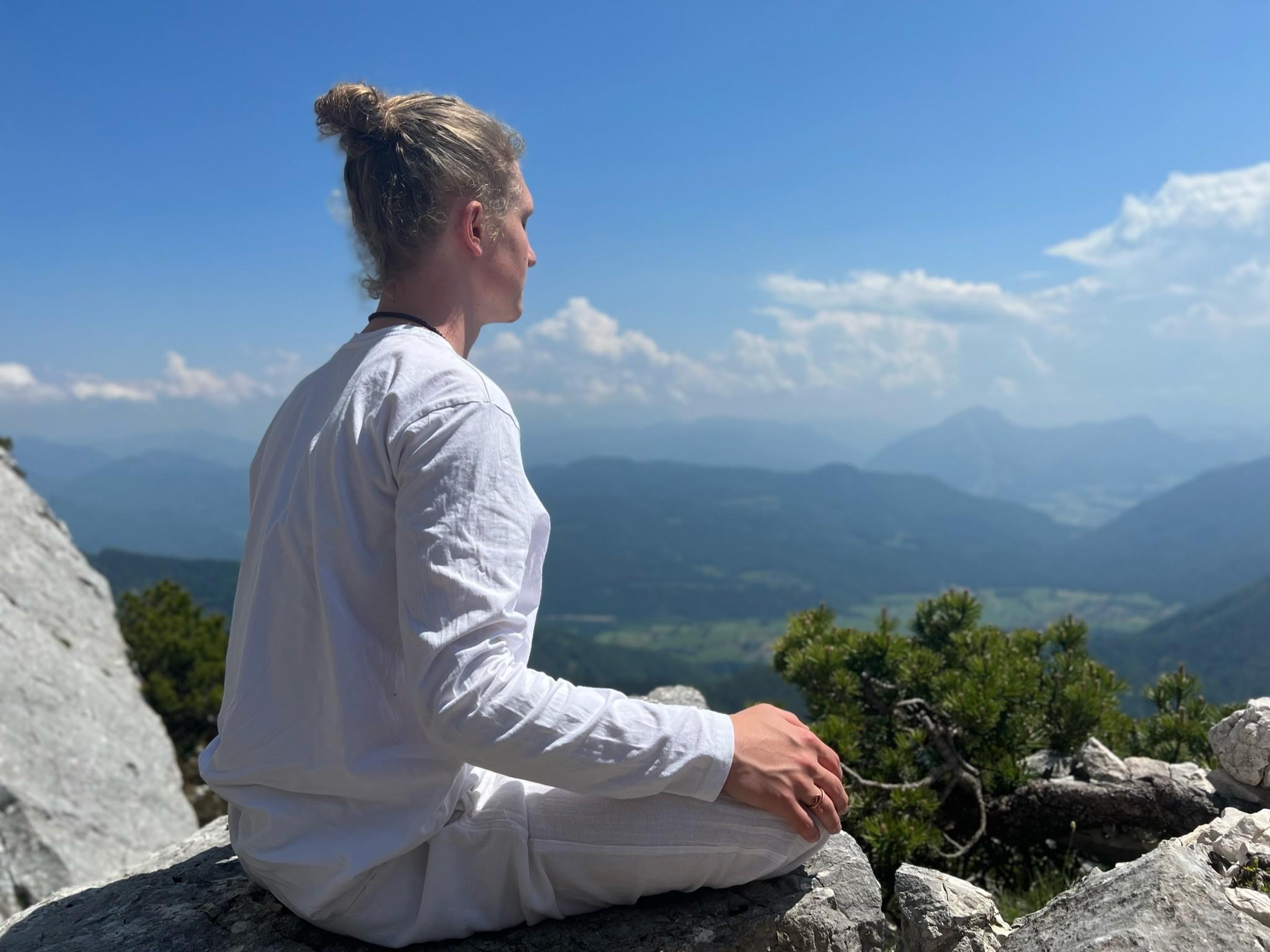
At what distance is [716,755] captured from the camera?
8.54 ft

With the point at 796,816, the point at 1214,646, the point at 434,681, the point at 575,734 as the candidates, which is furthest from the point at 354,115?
the point at 1214,646

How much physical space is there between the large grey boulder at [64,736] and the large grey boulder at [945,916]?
22.8 feet

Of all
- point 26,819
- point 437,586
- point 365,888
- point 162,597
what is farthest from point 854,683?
point 162,597

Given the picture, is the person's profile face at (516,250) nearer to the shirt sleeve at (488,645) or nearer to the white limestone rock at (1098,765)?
the shirt sleeve at (488,645)

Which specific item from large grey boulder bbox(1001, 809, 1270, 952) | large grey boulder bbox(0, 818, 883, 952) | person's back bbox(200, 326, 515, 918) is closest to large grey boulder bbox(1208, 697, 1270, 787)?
large grey boulder bbox(1001, 809, 1270, 952)

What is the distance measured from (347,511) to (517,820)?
3.90 ft

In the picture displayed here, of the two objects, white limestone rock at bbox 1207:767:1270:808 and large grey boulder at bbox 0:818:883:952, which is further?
white limestone rock at bbox 1207:767:1270:808

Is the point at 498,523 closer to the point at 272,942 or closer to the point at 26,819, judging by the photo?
the point at 272,942

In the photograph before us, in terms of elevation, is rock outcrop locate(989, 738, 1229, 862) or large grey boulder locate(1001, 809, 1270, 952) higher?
large grey boulder locate(1001, 809, 1270, 952)

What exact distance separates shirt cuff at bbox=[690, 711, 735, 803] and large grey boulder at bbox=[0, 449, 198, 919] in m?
6.91

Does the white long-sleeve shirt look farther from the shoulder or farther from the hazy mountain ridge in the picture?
the hazy mountain ridge

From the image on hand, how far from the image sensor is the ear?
277cm

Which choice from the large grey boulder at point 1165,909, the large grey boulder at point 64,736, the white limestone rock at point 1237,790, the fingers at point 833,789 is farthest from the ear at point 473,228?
the large grey boulder at point 64,736

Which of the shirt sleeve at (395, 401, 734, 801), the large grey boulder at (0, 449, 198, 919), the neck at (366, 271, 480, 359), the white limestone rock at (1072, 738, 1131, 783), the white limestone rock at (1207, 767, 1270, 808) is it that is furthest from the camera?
the large grey boulder at (0, 449, 198, 919)
